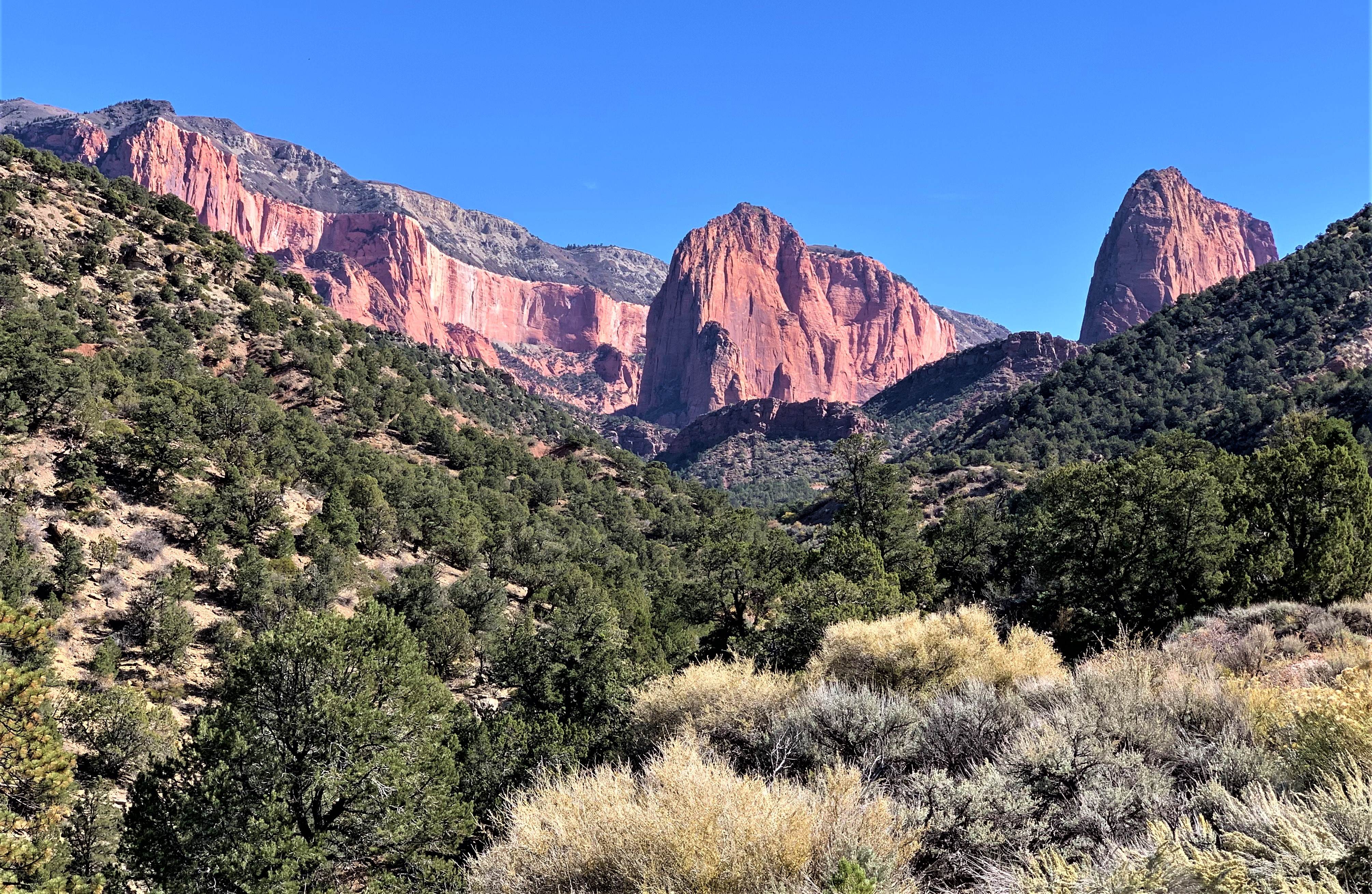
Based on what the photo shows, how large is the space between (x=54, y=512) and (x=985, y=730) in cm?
3176

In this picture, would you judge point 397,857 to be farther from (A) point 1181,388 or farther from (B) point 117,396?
(A) point 1181,388

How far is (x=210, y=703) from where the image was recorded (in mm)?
21000

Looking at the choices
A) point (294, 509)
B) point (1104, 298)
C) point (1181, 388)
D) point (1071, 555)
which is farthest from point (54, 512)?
point (1104, 298)

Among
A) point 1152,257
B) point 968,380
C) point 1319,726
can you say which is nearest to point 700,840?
point 1319,726

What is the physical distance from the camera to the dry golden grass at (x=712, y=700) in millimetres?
13094

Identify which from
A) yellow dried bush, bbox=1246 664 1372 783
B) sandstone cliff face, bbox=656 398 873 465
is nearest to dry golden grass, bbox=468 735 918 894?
yellow dried bush, bbox=1246 664 1372 783

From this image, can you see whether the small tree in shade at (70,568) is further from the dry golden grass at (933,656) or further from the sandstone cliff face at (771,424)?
the sandstone cliff face at (771,424)

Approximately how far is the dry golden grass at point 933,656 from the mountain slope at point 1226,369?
5403cm

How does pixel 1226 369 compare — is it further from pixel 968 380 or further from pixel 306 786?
pixel 306 786

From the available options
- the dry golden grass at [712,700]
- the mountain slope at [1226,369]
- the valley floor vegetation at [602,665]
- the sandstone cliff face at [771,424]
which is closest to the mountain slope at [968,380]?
the sandstone cliff face at [771,424]

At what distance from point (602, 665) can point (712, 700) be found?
6962mm

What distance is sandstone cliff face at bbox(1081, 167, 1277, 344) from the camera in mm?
183625

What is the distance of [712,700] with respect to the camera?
14.1 metres

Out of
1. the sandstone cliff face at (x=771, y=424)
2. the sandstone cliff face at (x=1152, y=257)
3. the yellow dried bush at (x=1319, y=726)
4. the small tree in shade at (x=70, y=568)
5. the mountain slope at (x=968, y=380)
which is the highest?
the sandstone cliff face at (x=1152, y=257)
